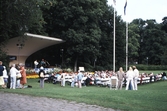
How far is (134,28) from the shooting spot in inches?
3639

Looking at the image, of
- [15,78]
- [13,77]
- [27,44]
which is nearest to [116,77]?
[15,78]

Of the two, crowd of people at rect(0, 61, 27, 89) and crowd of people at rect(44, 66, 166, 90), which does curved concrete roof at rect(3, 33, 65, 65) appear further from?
crowd of people at rect(0, 61, 27, 89)

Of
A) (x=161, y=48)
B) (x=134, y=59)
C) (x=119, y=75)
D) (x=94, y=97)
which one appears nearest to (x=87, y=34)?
(x=119, y=75)

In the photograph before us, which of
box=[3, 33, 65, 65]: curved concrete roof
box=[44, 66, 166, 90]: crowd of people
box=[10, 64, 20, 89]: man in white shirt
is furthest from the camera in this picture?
box=[3, 33, 65, 65]: curved concrete roof

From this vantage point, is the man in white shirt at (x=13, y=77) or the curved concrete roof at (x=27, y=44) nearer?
the man in white shirt at (x=13, y=77)

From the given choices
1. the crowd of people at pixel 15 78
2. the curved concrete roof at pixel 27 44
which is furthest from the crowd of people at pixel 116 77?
the curved concrete roof at pixel 27 44

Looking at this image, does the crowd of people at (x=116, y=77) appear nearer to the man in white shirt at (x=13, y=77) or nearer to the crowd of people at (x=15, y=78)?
the crowd of people at (x=15, y=78)

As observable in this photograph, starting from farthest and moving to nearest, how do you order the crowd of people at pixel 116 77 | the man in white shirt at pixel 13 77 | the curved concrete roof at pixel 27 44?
the curved concrete roof at pixel 27 44, the crowd of people at pixel 116 77, the man in white shirt at pixel 13 77

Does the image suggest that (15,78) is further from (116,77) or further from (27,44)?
(27,44)

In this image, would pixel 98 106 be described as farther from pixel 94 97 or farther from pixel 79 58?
pixel 79 58

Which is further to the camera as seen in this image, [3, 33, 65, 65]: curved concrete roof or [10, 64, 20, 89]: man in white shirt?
[3, 33, 65, 65]: curved concrete roof

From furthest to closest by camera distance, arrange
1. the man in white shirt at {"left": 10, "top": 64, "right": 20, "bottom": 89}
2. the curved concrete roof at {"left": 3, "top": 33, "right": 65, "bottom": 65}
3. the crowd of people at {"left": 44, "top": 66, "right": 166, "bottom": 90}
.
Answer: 1. the curved concrete roof at {"left": 3, "top": 33, "right": 65, "bottom": 65}
2. the crowd of people at {"left": 44, "top": 66, "right": 166, "bottom": 90}
3. the man in white shirt at {"left": 10, "top": 64, "right": 20, "bottom": 89}

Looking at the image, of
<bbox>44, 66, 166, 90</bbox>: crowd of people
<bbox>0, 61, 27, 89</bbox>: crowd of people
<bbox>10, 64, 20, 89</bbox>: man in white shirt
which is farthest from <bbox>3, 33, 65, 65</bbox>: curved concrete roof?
<bbox>10, 64, 20, 89</bbox>: man in white shirt

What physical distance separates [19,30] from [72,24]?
56.0 feet
